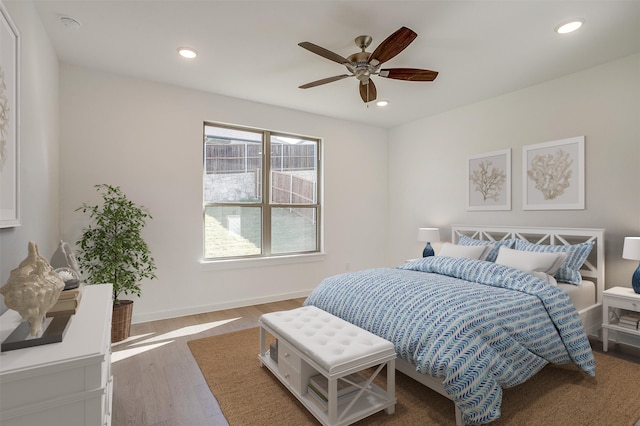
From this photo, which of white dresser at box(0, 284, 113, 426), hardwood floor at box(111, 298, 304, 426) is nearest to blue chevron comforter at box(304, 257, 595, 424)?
hardwood floor at box(111, 298, 304, 426)

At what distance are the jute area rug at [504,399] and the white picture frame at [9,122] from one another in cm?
161

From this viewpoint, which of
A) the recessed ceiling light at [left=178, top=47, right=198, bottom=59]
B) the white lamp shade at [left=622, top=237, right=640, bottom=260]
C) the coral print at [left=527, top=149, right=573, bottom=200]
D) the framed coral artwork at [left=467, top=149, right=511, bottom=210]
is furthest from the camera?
the framed coral artwork at [left=467, top=149, right=511, bottom=210]

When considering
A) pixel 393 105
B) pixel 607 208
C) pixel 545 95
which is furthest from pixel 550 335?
pixel 393 105

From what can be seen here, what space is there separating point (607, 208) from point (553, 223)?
0.48 m

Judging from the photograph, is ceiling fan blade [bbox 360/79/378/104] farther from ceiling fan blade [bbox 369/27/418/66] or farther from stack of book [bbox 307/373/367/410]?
stack of book [bbox 307/373/367/410]

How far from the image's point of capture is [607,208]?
3121 millimetres

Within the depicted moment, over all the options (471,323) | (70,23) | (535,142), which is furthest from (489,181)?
(70,23)

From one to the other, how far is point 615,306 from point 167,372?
374cm

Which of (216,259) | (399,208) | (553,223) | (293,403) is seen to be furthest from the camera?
(399,208)

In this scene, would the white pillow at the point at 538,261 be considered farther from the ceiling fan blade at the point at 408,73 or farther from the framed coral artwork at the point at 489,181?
the ceiling fan blade at the point at 408,73

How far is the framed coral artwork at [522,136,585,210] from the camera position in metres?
3.31

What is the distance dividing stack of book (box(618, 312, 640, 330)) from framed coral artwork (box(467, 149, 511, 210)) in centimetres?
150

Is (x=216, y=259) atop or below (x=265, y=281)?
atop

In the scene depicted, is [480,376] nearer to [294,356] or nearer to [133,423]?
[294,356]
